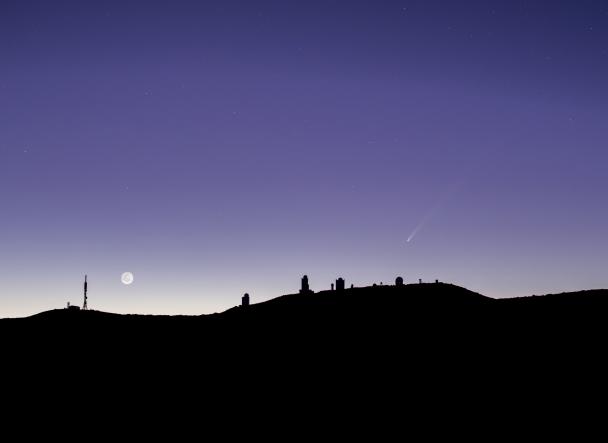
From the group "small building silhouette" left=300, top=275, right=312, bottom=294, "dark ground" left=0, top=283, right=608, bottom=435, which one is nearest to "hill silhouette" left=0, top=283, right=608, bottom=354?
"dark ground" left=0, top=283, right=608, bottom=435

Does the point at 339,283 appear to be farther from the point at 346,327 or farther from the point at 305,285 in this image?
the point at 346,327

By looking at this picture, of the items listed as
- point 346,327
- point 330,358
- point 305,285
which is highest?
point 305,285

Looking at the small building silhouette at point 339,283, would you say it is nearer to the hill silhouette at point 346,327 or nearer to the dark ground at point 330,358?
the hill silhouette at point 346,327

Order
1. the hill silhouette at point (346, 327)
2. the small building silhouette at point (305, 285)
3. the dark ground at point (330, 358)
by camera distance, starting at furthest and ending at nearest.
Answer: the small building silhouette at point (305, 285)
the hill silhouette at point (346, 327)
the dark ground at point (330, 358)

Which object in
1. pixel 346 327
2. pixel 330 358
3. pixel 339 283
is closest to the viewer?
pixel 330 358

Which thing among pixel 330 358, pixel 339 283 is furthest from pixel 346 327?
pixel 339 283

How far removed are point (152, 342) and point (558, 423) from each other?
14402 millimetres

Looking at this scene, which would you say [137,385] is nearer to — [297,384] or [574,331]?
[297,384]

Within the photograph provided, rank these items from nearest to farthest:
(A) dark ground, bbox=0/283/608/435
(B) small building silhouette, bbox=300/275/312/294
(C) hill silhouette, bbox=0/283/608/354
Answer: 1. (A) dark ground, bbox=0/283/608/435
2. (C) hill silhouette, bbox=0/283/608/354
3. (B) small building silhouette, bbox=300/275/312/294

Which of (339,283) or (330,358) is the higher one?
(339,283)

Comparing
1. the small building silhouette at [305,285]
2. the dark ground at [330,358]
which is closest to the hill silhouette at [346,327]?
the dark ground at [330,358]

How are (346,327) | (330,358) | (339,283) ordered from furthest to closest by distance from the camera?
(339,283)
(346,327)
(330,358)

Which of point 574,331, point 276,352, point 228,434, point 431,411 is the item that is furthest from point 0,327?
point 574,331

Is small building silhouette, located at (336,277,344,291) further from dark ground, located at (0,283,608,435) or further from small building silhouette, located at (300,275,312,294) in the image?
dark ground, located at (0,283,608,435)
